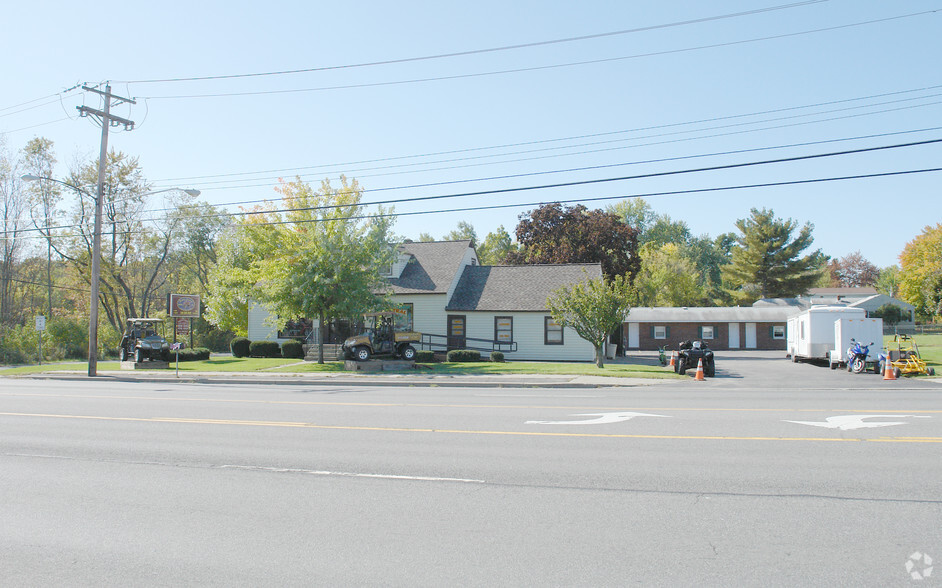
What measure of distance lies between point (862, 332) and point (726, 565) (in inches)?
1063

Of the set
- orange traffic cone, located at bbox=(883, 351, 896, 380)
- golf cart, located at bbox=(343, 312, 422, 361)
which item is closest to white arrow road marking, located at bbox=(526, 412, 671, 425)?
orange traffic cone, located at bbox=(883, 351, 896, 380)

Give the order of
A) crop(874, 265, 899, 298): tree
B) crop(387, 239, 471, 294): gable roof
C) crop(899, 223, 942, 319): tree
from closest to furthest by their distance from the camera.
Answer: crop(387, 239, 471, 294): gable roof
crop(899, 223, 942, 319): tree
crop(874, 265, 899, 298): tree

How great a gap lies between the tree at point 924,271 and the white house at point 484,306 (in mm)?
40589

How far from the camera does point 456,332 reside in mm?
35875

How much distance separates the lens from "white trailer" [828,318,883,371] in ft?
89.9

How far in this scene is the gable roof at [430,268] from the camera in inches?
1436

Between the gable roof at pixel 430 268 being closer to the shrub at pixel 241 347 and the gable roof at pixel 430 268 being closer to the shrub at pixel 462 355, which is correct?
the shrub at pixel 462 355

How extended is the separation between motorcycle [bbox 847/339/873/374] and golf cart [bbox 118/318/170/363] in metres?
30.6

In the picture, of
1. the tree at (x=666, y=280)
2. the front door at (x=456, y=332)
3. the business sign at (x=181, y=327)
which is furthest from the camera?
the tree at (x=666, y=280)

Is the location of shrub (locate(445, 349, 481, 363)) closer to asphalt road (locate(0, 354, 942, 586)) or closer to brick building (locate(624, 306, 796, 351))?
asphalt road (locate(0, 354, 942, 586))

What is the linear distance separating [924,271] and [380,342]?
Result: 190 feet

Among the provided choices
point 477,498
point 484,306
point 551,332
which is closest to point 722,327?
point 551,332

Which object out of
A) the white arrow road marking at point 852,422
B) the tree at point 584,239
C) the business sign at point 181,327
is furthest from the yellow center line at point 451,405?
the tree at point 584,239

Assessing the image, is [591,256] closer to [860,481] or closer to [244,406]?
[244,406]
